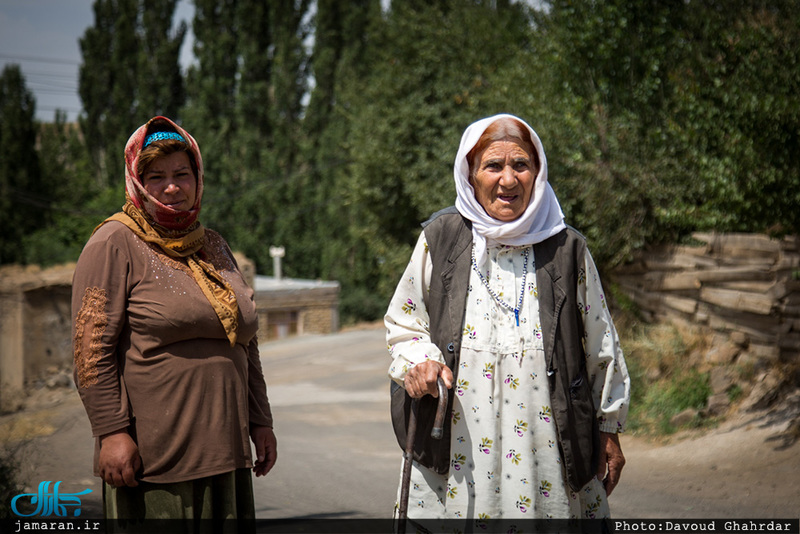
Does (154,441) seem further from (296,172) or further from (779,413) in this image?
(296,172)

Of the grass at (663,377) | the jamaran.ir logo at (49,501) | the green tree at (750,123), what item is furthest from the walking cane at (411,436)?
the grass at (663,377)

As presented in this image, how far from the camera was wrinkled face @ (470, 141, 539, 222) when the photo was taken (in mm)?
2590

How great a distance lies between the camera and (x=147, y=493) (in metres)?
2.49

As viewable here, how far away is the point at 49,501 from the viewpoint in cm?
489

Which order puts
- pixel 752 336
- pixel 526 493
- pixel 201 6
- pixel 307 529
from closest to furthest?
pixel 526 493 < pixel 307 529 < pixel 752 336 < pixel 201 6

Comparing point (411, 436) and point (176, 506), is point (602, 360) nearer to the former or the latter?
point (411, 436)

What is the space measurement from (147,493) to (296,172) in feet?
105

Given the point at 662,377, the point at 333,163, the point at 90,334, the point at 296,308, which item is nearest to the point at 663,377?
the point at 662,377

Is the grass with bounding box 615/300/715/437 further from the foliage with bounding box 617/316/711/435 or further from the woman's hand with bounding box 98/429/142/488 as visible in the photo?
the woman's hand with bounding box 98/429/142/488

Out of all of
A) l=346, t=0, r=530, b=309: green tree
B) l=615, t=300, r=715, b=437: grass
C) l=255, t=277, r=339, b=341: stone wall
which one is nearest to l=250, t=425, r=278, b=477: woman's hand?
l=615, t=300, r=715, b=437: grass

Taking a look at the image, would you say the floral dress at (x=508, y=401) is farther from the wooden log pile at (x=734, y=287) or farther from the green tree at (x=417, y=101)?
the green tree at (x=417, y=101)

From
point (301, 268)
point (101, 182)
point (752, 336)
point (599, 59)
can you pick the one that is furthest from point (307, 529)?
point (101, 182)

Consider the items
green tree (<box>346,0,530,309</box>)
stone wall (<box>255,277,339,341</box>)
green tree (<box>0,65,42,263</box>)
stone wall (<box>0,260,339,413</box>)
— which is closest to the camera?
stone wall (<box>0,260,339,413</box>)

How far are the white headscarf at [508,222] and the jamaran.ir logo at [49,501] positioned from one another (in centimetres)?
309
